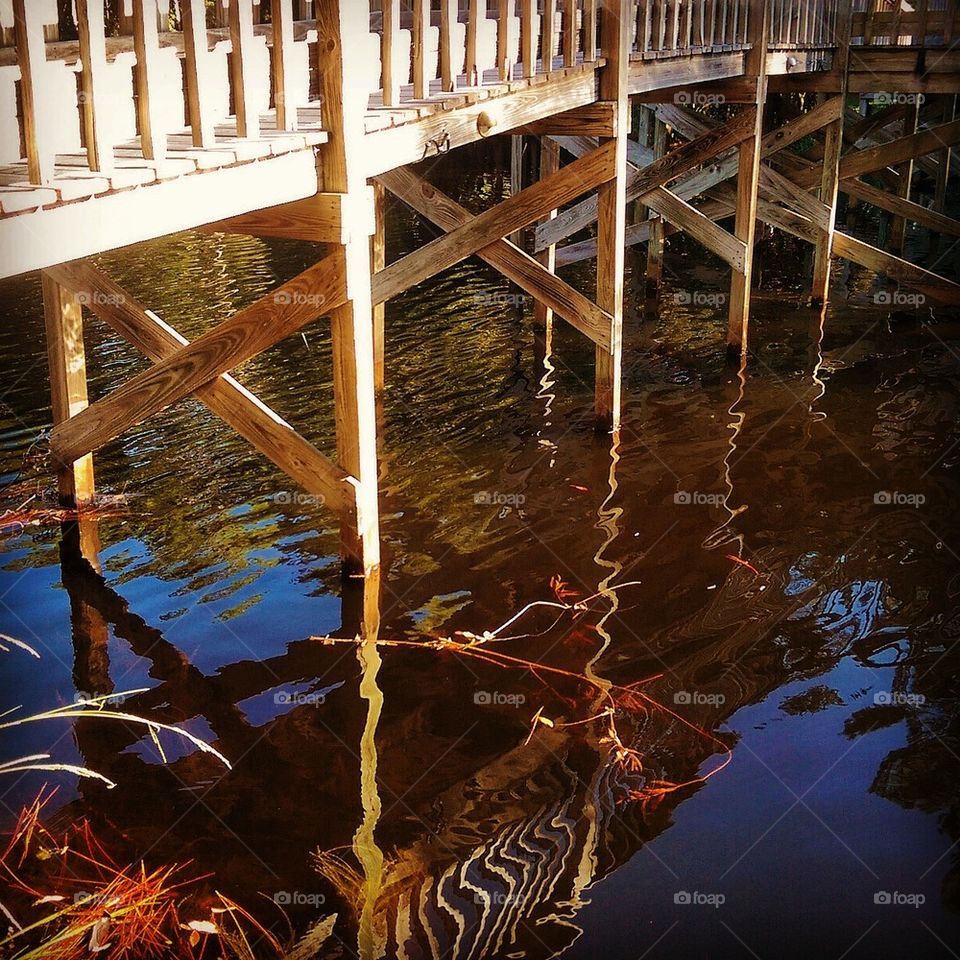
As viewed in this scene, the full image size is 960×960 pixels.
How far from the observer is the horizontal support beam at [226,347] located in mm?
5355

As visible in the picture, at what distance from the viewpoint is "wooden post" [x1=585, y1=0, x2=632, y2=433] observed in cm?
772

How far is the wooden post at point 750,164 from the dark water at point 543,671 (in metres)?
0.85

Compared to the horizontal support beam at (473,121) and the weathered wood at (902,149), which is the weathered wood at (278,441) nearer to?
the horizontal support beam at (473,121)

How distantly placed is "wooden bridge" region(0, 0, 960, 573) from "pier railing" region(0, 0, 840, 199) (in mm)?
11

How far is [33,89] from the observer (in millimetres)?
3471

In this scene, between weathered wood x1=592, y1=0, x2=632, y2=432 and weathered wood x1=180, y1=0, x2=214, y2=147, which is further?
weathered wood x1=592, y1=0, x2=632, y2=432

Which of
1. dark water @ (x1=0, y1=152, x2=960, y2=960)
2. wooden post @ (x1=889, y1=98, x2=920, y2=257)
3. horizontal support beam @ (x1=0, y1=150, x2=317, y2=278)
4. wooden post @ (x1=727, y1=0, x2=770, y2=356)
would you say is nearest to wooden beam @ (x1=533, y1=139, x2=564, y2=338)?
dark water @ (x1=0, y1=152, x2=960, y2=960)


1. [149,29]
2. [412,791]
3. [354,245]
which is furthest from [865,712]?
[149,29]

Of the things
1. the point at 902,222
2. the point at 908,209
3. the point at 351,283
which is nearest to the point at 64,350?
the point at 351,283

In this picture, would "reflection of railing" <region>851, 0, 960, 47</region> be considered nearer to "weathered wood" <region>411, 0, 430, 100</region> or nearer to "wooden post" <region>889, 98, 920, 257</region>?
"wooden post" <region>889, 98, 920, 257</region>

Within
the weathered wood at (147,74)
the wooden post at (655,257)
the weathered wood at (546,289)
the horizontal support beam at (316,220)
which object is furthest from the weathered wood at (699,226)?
the weathered wood at (147,74)

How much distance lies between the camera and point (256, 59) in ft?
15.5

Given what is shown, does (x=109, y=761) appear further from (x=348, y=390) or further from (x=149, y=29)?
(x=149, y=29)

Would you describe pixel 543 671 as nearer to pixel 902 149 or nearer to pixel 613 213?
pixel 613 213
